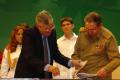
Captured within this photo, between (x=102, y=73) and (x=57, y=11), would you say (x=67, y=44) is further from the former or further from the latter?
(x=102, y=73)

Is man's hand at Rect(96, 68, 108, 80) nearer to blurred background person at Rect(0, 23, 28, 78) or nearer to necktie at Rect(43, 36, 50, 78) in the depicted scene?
necktie at Rect(43, 36, 50, 78)

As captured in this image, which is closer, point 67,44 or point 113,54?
point 113,54

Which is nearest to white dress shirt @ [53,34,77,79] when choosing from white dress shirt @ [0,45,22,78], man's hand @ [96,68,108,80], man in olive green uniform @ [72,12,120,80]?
white dress shirt @ [0,45,22,78]

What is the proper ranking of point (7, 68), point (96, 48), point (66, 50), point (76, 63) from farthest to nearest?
point (66, 50) < point (7, 68) < point (96, 48) < point (76, 63)

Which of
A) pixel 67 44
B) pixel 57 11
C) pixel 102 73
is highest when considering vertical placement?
pixel 57 11

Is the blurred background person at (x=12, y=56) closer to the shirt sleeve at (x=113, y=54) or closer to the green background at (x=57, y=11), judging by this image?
the shirt sleeve at (x=113, y=54)

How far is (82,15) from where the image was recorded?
23.2 feet

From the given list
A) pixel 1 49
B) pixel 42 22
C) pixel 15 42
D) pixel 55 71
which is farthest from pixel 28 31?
pixel 1 49

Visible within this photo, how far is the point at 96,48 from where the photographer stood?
4453 mm

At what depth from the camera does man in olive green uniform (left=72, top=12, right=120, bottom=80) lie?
438 cm

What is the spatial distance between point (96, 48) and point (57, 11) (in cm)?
278

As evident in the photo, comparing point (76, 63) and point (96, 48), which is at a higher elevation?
point (96, 48)

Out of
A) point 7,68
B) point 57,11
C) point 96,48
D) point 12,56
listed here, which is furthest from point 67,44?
point 96,48

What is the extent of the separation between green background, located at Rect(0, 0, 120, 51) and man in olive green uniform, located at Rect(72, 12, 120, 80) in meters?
2.44
